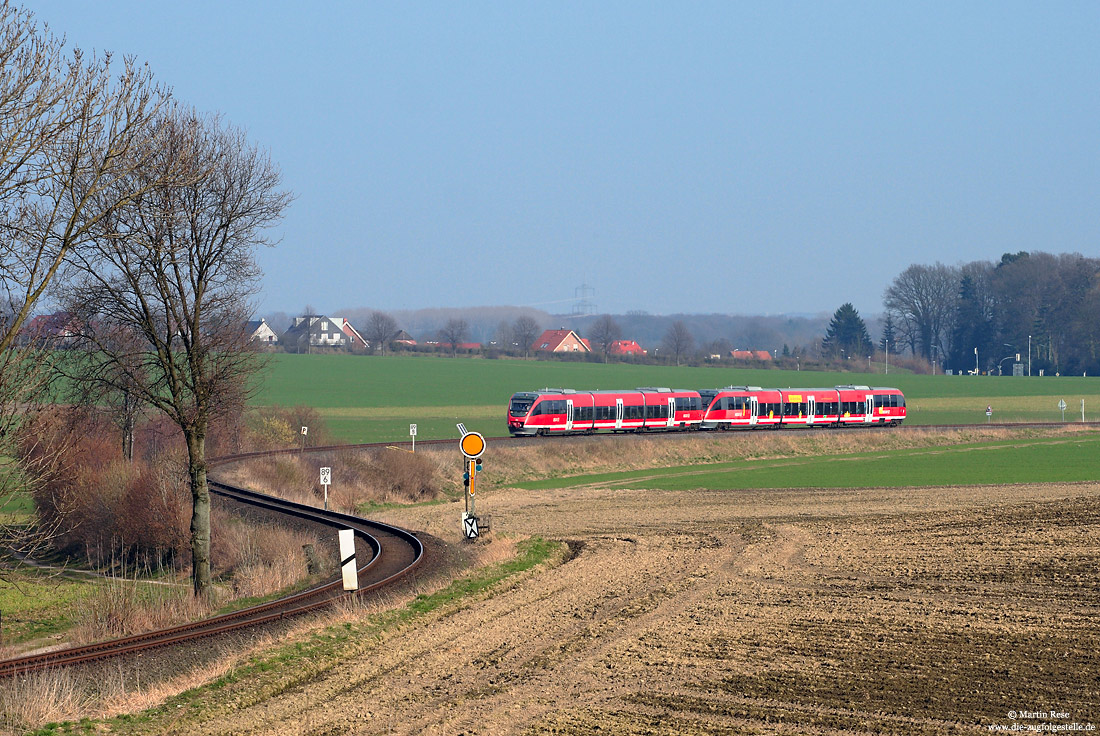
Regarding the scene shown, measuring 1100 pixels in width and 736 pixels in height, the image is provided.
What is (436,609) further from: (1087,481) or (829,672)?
(1087,481)

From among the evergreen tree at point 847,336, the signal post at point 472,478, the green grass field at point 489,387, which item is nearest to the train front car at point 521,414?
the green grass field at point 489,387

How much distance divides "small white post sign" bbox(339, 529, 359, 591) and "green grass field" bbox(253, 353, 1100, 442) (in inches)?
1619

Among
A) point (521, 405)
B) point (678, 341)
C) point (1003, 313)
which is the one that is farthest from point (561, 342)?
point (521, 405)

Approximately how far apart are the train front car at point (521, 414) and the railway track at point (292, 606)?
963 inches

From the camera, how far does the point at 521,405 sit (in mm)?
56719

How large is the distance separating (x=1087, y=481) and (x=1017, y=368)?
119622 millimetres

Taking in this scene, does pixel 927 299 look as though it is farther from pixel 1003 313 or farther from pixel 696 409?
pixel 696 409

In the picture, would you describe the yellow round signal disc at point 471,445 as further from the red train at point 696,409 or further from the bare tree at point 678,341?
the bare tree at point 678,341

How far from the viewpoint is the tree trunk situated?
2480 centimetres

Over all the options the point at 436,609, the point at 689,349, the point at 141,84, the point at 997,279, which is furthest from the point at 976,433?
the point at 689,349

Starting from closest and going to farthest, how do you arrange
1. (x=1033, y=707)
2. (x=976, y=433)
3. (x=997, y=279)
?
(x=1033, y=707), (x=976, y=433), (x=997, y=279)

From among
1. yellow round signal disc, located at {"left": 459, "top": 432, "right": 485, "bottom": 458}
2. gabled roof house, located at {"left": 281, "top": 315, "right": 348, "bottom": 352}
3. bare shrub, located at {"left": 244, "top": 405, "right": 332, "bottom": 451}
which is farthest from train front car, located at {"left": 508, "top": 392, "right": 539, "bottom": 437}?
gabled roof house, located at {"left": 281, "top": 315, "right": 348, "bottom": 352}

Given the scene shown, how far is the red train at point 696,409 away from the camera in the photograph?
56.6 m

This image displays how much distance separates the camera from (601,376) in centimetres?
12444
